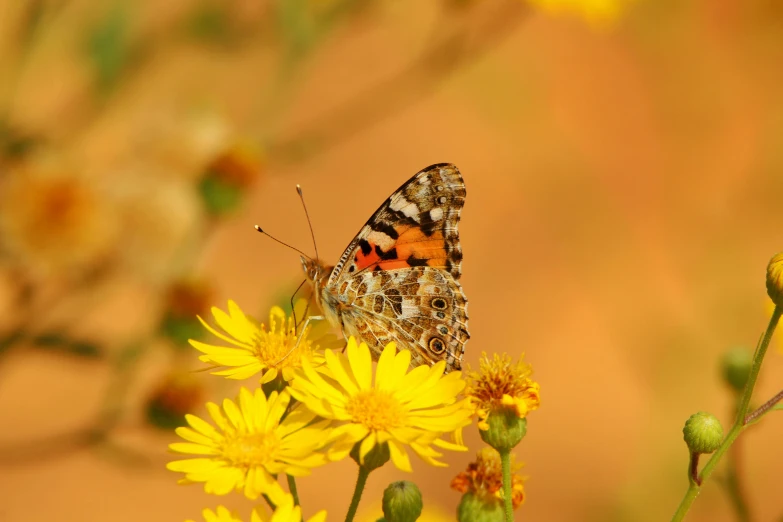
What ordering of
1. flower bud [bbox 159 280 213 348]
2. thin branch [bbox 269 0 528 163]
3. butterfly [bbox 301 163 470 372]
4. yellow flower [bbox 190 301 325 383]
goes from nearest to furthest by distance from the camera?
yellow flower [bbox 190 301 325 383]
butterfly [bbox 301 163 470 372]
flower bud [bbox 159 280 213 348]
thin branch [bbox 269 0 528 163]

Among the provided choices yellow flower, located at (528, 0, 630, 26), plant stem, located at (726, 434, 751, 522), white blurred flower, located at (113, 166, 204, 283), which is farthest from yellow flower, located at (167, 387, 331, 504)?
yellow flower, located at (528, 0, 630, 26)

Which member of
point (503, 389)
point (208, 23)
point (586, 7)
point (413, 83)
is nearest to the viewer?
point (503, 389)

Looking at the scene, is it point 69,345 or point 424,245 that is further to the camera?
point 69,345

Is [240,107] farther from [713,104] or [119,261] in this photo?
[713,104]

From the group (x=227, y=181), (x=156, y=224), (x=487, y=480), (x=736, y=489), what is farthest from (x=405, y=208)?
(x=156, y=224)

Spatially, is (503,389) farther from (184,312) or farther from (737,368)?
(184,312)

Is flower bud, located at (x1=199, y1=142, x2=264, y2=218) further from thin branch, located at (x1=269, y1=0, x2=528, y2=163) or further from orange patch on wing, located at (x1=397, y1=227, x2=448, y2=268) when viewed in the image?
thin branch, located at (x1=269, y1=0, x2=528, y2=163)

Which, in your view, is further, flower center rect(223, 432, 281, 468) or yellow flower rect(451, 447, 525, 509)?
yellow flower rect(451, 447, 525, 509)

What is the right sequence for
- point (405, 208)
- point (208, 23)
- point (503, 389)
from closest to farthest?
point (503, 389) → point (405, 208) → point (208, 23)
